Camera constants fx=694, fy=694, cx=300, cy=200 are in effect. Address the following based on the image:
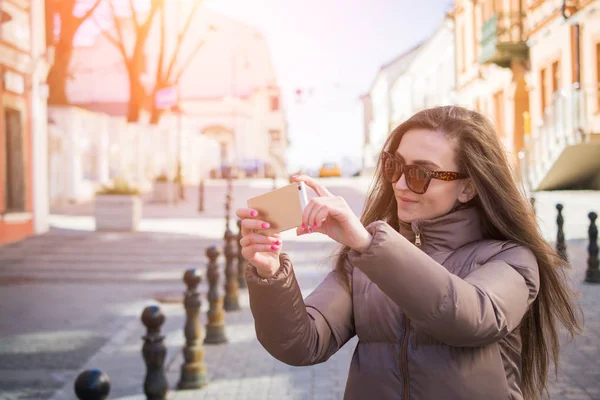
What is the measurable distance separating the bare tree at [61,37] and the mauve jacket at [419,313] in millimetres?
18715

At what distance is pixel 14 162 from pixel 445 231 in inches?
574

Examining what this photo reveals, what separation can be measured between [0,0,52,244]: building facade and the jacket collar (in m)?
13.0

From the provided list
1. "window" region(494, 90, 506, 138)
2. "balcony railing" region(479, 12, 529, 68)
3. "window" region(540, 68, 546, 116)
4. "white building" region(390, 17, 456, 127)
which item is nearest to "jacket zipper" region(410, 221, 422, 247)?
"window" region(540, 68, 546, 116)

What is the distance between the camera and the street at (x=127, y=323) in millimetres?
5387

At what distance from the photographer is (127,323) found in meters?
7.82

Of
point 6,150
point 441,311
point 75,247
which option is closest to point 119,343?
point 441,311

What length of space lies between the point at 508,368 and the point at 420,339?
0.32 meters

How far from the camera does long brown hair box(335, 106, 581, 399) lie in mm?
2146

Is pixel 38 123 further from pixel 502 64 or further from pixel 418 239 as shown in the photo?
pixel 502 64

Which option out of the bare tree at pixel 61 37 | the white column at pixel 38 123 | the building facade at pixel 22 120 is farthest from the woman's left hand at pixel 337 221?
the bare tree at pixel 61 37

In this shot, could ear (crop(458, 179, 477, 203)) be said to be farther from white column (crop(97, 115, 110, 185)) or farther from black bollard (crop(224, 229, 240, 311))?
white column (crop(97, 115, 110, 185))

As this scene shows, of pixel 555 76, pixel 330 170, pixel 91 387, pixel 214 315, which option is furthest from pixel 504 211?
pixel 330 170

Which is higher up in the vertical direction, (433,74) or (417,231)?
(433,74)

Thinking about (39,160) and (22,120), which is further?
(39,160)
